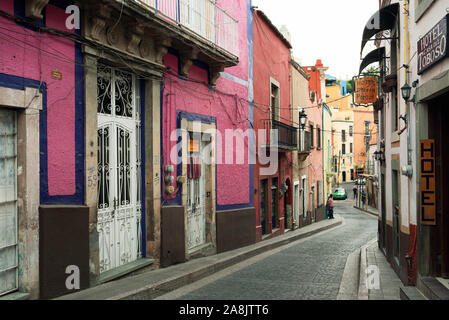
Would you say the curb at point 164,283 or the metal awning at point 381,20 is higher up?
the metal awning at point 381,20

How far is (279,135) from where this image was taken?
16.7 metres

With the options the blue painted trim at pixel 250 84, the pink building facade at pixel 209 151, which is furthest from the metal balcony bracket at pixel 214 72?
the blue painted trim at pixel 250 84

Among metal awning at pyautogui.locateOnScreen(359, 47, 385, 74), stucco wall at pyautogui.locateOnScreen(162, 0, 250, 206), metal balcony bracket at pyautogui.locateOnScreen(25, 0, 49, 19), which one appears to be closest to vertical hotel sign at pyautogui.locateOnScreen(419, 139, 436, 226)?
stucco wall at pyautogui.locateOnScreen(162, 0, 250, 206)

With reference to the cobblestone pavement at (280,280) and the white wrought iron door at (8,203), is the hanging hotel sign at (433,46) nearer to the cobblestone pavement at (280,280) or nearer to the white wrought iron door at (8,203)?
the cobblestone pavement at (280,280)

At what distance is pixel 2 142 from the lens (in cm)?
567

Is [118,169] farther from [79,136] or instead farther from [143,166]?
[79,136]

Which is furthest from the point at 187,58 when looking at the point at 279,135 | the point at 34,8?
the point at 279,135

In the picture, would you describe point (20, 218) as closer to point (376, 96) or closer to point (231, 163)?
point (231, 163)

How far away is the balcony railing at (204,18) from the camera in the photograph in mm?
8812

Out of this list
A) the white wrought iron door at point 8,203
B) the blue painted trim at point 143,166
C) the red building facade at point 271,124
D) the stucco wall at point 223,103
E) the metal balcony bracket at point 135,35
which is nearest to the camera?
the white wrought iron door at point 8,203

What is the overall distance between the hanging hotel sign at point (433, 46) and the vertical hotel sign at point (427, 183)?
1.20m

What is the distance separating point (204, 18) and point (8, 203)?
6392 millimetres

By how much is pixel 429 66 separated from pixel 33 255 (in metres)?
6.14
